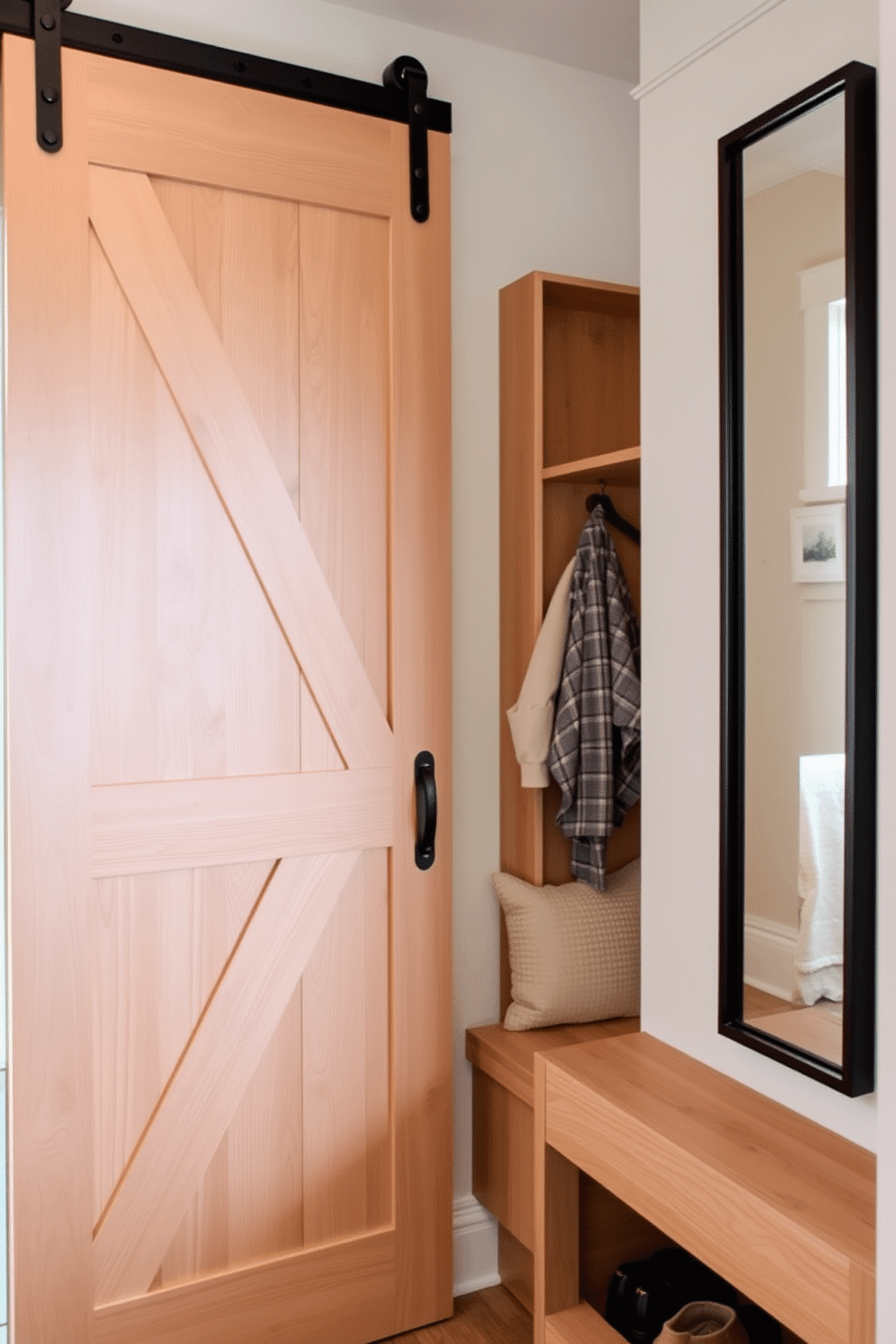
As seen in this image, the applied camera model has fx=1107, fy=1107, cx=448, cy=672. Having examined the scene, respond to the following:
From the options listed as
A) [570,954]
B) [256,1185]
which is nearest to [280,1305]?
[256,1185]

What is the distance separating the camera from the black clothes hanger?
96.2 inches

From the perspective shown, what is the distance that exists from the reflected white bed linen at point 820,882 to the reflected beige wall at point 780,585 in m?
0.02

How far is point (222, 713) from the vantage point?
204cm

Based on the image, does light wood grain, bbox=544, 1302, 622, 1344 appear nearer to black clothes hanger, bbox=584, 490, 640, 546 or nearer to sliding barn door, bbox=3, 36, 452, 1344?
sliding barn door, bbox=3, 36, 452, 1344

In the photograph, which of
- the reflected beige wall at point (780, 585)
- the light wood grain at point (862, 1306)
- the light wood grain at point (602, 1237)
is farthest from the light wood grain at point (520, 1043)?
the light wood grain at point (862, 1306)

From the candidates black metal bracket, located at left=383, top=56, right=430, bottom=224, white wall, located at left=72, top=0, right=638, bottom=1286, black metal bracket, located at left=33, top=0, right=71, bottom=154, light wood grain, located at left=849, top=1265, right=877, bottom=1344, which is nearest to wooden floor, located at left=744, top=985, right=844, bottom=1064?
light wood grain, located at left=849, top=1265, right=877, bottom=1344

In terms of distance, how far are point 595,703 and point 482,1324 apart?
1.28 meters

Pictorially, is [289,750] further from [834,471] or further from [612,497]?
[834,471]

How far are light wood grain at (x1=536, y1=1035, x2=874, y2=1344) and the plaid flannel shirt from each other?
1.79 feet

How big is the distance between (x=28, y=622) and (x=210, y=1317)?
1.30 metres

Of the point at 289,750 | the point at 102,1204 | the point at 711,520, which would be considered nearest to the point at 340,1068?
the point at 102,1204

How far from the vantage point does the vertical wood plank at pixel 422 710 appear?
219 centimetres

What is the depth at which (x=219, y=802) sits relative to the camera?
6.65ft

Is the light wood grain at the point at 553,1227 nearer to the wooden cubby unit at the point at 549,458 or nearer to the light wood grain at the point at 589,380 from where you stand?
the wooden cubby unit at the point at 549,458
